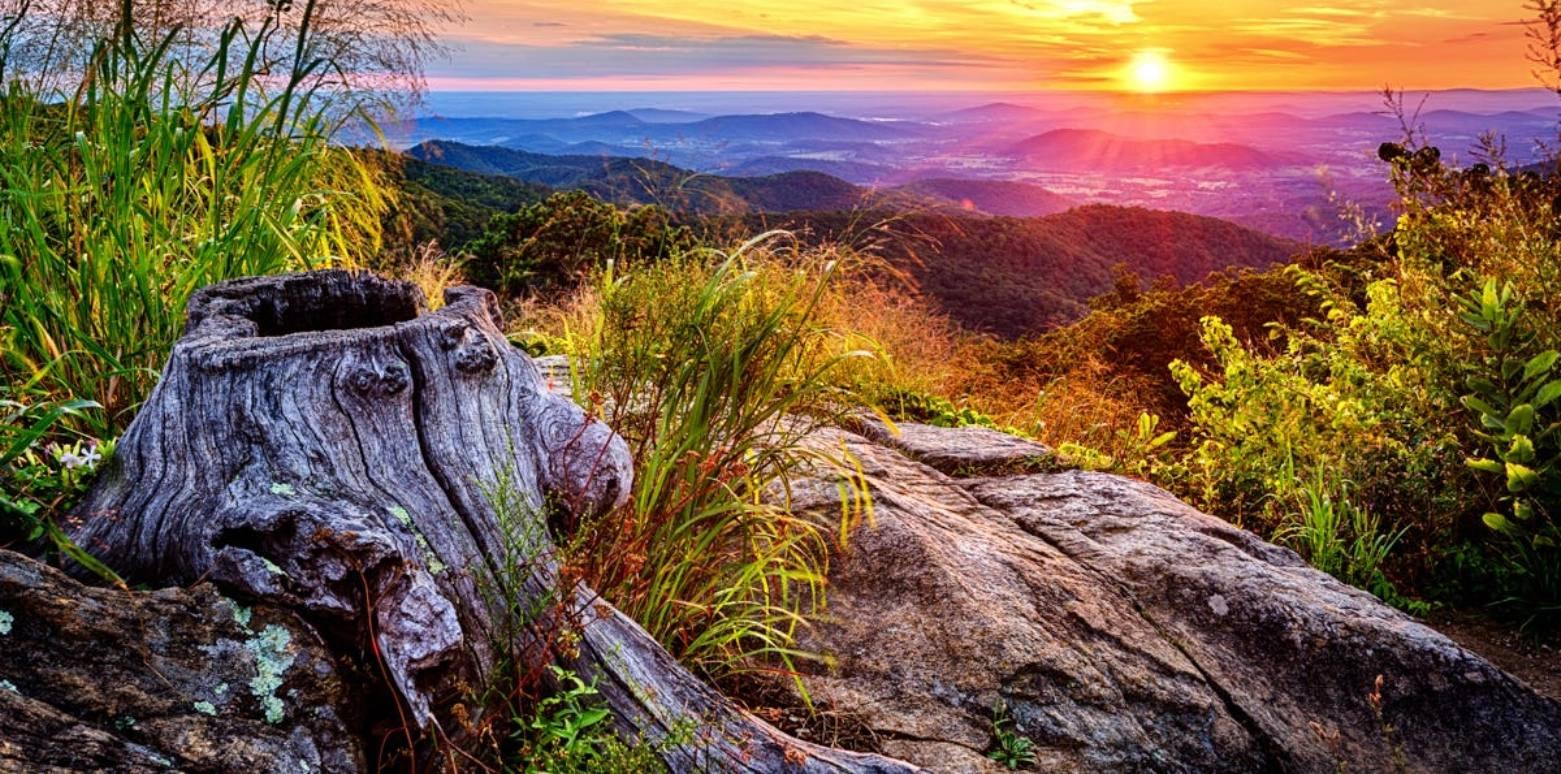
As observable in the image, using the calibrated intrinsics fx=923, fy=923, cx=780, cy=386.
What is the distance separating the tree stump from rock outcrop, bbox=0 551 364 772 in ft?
0.30

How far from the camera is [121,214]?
266 centimetres

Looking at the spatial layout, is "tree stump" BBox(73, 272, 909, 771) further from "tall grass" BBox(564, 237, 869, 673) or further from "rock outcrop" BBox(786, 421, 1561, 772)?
"rock outcrop" BBox(786, 421, 1561, 772)

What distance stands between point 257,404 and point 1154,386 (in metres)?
10.7

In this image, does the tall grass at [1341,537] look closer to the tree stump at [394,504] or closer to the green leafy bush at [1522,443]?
the green leafy bush at [1522,443]

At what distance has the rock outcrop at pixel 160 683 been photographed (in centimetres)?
146

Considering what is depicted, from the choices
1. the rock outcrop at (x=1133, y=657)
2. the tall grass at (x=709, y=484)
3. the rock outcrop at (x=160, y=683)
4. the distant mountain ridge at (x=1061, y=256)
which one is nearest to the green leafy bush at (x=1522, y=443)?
the rock outcrop at (x=1133, y=657)

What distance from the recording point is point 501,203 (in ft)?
99.7

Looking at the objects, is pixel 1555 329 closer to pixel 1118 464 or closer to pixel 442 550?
pixel 1118 464

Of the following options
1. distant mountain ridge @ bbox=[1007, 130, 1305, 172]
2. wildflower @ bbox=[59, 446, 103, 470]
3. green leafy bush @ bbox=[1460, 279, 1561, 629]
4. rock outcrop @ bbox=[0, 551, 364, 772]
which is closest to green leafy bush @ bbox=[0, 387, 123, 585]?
wildflower @ bbox=[59, 446, 103, 470]

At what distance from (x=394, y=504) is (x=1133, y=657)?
2.46 m

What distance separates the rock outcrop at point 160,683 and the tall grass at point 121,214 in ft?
3.37

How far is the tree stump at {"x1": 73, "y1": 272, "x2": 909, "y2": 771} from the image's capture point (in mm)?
1822

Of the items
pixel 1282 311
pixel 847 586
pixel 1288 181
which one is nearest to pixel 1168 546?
pixel 847 586

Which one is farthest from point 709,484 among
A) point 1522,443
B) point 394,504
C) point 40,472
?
point 1522,443
